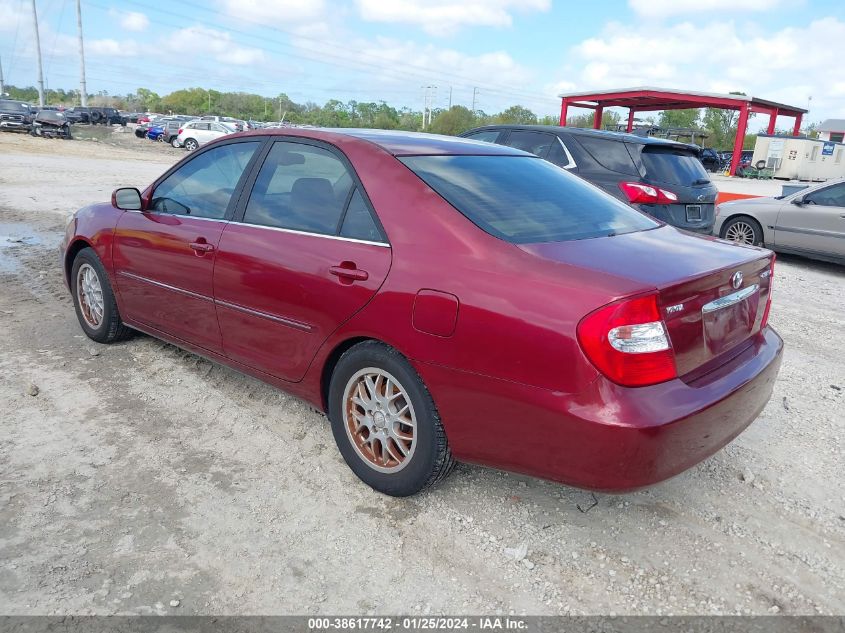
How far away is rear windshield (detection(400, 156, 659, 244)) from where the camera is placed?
2.83 m

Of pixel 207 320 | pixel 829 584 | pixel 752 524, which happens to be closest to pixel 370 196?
pixel 207 320

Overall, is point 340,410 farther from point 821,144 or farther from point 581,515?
point 821,144

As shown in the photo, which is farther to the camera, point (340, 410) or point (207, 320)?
point (207, 320)

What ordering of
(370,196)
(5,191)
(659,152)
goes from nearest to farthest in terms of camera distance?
(370,196) → (659,152) → (5,191)

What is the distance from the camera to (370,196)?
3.04 meters

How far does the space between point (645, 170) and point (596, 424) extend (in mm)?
5569

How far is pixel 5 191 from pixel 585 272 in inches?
542

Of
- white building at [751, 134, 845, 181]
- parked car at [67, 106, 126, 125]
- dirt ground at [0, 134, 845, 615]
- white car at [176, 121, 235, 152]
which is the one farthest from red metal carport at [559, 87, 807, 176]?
parked car at [67, 106, 126, 125]

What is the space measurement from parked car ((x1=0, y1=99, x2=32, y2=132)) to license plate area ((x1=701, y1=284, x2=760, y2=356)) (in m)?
40.6

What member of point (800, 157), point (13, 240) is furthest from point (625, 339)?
point (800, 157)

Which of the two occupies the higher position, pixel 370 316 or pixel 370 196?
pixel 370 196

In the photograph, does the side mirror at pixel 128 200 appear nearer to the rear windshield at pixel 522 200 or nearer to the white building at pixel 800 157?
the rear windshield at pixel 522 200

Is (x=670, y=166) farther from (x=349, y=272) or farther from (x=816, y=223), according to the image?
(x=349, y=272)

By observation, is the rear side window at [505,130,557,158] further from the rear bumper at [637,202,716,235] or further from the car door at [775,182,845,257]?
the car door at [775,182,845,257]
